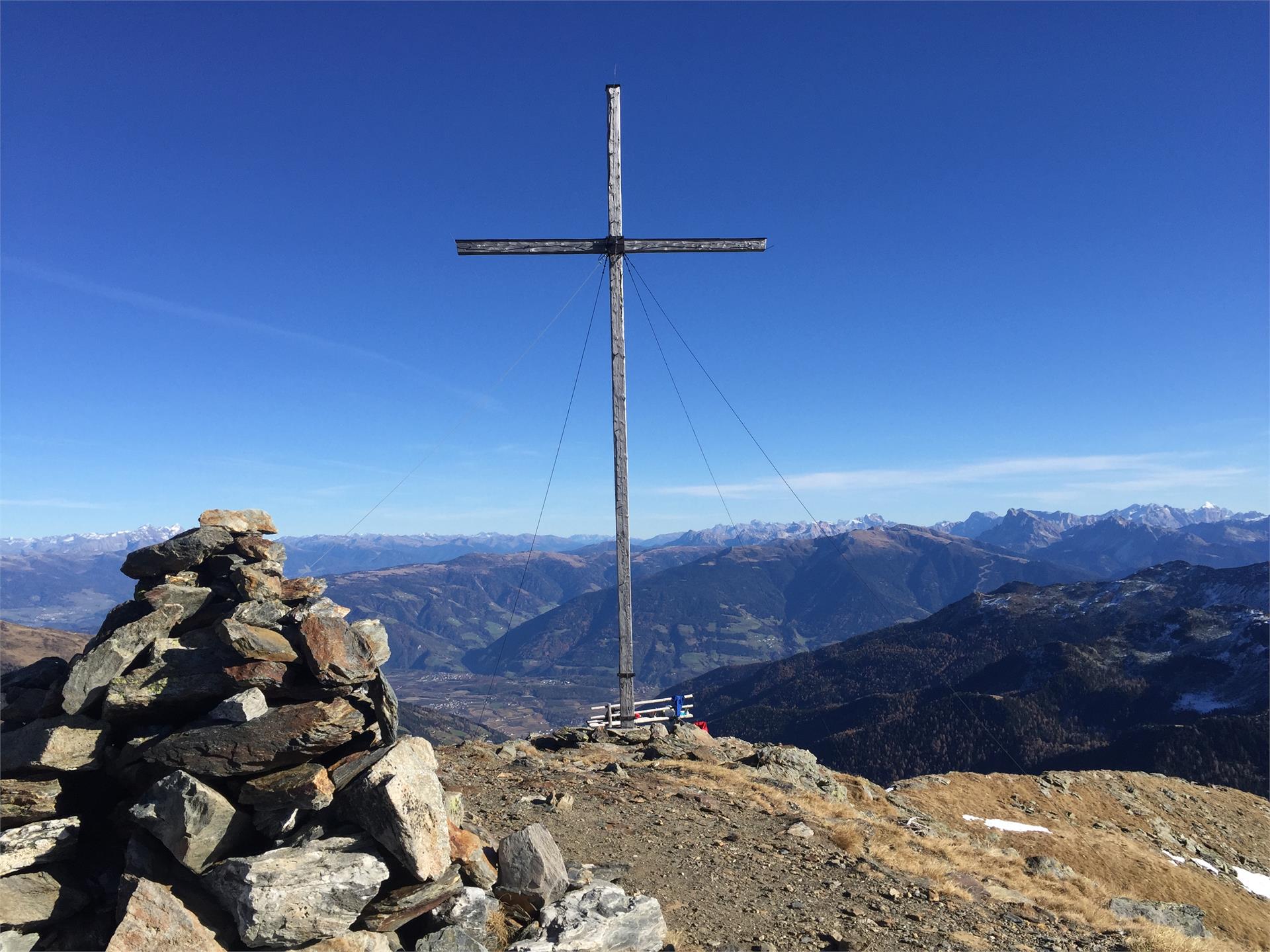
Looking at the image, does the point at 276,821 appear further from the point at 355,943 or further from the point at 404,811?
the point at 355,943

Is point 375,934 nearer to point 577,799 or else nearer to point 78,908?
point 78,908

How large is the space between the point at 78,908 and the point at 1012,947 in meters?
14.6

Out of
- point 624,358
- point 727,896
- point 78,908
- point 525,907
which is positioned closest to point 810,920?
point 727,896

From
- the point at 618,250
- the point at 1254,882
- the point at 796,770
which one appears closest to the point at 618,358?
the point at 618,250

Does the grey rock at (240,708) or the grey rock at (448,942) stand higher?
the grey rock at (240,708)

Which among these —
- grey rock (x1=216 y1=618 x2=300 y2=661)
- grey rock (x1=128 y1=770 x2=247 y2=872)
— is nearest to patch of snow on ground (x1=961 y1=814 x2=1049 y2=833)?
grey rock (x1=216 y1=618 x2=300 y2=661)

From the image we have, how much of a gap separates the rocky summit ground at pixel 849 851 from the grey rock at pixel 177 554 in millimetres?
7840

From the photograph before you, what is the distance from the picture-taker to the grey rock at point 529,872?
33.2 feet

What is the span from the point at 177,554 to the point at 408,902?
833cm

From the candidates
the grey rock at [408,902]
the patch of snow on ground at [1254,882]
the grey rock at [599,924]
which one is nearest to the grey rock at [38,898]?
the grey rock at [408,902]

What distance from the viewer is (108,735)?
10.3m

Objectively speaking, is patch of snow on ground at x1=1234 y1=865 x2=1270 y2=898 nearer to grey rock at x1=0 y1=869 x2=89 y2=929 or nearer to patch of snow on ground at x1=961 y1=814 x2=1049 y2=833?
patch of snow on ground at x1=961 y1=814 x2=1049 y2=833

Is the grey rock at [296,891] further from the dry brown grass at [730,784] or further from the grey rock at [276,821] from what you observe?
the dry brown grass at [730,784]

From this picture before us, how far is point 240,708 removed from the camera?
945 centimetres
